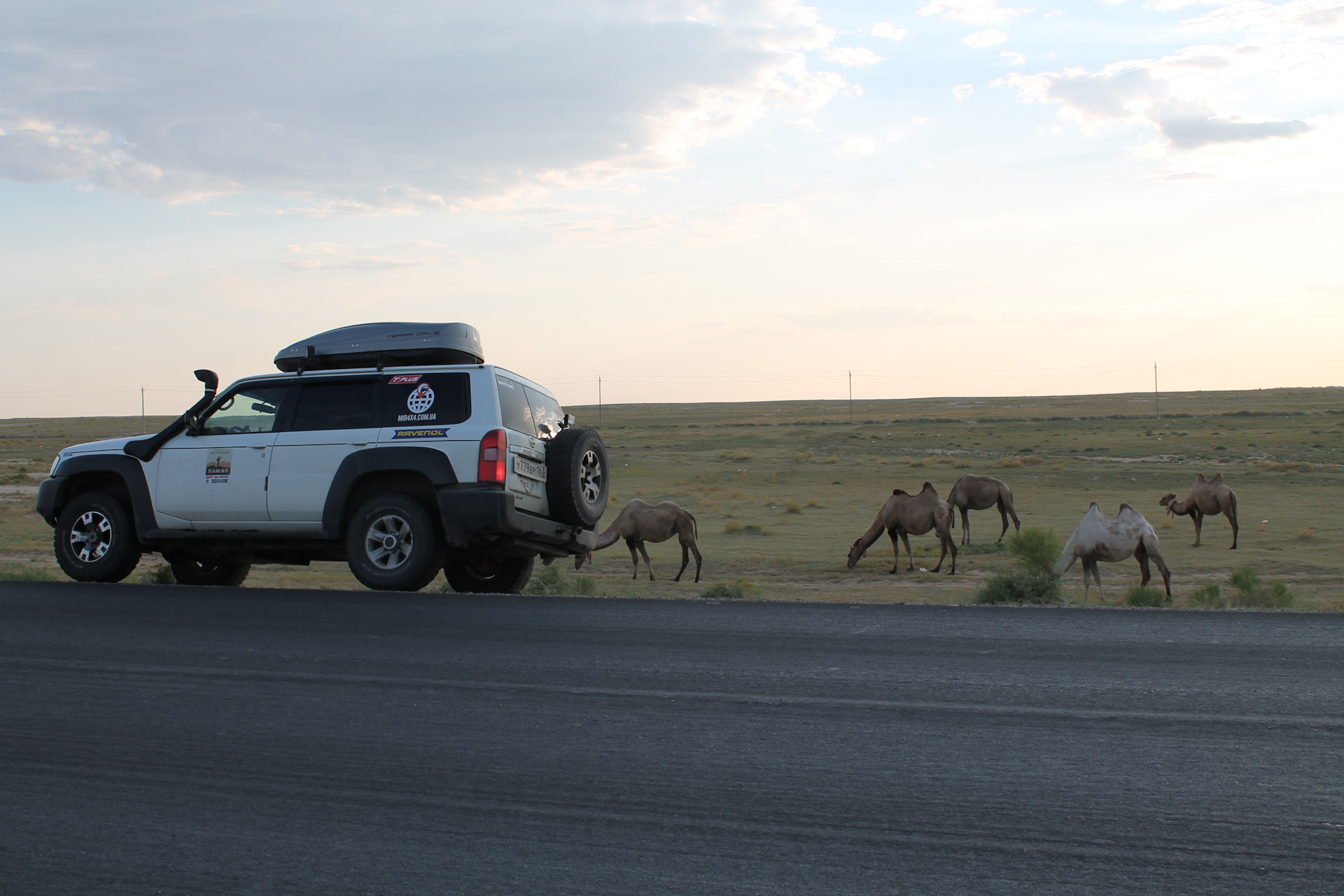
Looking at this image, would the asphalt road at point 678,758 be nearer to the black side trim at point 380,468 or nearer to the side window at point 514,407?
the black side trim at point 380,468

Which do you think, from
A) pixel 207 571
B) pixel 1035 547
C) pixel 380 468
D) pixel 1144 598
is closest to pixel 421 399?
pixel 380 468

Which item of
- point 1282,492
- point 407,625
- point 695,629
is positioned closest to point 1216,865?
point 695,629

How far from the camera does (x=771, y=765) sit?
4871 millimetres

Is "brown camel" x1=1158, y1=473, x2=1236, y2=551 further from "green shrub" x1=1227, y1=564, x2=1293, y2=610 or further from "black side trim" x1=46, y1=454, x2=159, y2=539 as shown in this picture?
"black side trim" x1=46, y1=454, x2=159, y2=539

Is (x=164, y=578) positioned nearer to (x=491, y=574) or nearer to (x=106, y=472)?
(x=106, y=472)

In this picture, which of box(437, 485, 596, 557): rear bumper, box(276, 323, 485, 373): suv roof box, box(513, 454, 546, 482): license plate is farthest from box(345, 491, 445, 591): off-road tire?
box(276, 323, 485, 373): suv roof box

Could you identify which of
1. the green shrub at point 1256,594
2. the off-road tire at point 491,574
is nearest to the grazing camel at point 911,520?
the green shrub at point 1256,594

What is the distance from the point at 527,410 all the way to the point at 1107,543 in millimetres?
9772

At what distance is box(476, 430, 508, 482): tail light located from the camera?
10570mm

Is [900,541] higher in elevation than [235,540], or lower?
lower

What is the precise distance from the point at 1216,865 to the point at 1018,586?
9.82 metres

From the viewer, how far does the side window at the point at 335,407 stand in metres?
11.2

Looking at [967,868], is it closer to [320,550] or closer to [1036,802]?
[1036,802]

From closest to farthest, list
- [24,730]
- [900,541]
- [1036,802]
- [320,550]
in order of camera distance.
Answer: [1036,802] < [24,730] < [320,550] < [900,541]
